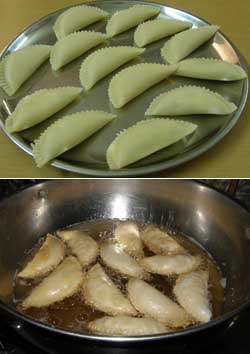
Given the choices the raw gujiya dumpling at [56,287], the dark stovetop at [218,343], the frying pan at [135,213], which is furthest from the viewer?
the frying pan at [135,213]

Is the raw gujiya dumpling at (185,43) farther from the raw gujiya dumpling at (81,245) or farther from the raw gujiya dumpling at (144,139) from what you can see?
the raw gujiya dumpling at (81,245)

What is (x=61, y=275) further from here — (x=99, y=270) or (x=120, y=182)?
(x=120, y=182)

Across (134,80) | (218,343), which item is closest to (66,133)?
(134,80)

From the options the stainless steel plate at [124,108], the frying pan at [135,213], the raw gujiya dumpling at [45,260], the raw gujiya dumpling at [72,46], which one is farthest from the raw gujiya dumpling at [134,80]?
the raw gujiya dumpling at [45,260]

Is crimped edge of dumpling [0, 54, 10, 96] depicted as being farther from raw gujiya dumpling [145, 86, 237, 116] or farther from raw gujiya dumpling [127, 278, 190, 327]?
raw gujiya dumpling [127, 278, 190, 327]

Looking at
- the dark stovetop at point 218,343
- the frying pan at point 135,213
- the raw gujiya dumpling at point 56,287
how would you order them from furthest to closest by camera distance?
the frying pan at point 135,213
the raw gujiya dumpling at point 56,287
the dark stovetop at point 218,343

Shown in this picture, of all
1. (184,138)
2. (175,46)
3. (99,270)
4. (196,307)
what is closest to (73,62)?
(175,46)

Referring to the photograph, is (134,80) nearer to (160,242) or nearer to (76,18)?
(76,18)

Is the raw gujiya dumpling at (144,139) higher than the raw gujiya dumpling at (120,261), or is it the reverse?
the raw gujiya dumpling at (144,139)
